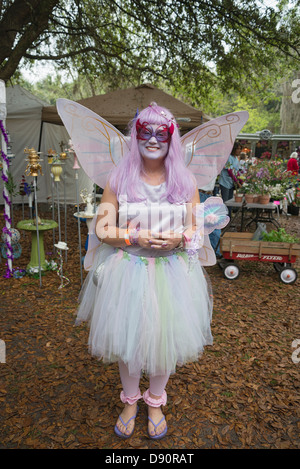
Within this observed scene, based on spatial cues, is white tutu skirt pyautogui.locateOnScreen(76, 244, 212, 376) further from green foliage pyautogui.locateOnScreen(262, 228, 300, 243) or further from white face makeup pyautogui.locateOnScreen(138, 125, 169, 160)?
green foliage pyautogui.locateOnScreen(262, 228, 300, 243)

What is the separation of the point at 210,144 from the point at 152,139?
0.46m

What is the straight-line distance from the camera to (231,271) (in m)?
4.90

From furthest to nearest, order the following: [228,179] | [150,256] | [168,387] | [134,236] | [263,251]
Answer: [228,179] < [263,251] < [168,387] < [150,256] < [134,236]

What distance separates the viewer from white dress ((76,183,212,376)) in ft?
5.76

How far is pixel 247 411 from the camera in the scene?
2355 mm

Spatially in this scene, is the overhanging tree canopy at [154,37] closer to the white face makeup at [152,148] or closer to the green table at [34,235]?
the green table at [34,235]

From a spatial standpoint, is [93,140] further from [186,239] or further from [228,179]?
[228,179]

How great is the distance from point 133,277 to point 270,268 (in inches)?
165

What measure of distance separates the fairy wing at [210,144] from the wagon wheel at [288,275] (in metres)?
3.20

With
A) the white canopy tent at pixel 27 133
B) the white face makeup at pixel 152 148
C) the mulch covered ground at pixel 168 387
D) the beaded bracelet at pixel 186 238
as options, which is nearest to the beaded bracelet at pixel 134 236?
the beaded bracelet at pixel 186 238

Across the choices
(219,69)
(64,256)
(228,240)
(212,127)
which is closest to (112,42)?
(219,69)

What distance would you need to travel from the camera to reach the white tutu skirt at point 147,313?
5.75ft

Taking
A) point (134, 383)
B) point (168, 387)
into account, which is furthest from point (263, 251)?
point (134, 383)

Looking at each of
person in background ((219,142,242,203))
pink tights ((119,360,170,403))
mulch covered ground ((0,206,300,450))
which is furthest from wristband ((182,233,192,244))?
person in background ((219,142,242,203))
